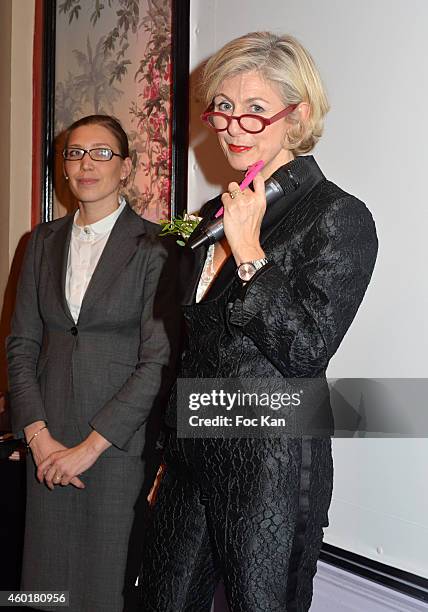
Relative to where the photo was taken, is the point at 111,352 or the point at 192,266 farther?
the point at 111,352

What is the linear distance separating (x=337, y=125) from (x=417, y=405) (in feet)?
2.41

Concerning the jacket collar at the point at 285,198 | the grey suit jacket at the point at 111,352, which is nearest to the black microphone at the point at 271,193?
the jacket collar at the point at 285,198

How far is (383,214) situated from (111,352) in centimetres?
87

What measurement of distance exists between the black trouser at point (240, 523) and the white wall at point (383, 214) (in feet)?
1.31

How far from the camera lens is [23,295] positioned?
253cm

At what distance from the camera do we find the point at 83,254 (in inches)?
96.6

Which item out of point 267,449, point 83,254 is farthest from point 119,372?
point 267,449

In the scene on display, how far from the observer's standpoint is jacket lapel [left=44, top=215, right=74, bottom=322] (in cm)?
240

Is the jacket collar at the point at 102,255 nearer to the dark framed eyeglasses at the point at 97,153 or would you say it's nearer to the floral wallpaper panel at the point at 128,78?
the dark framed eyeglasses at the point at 97,153

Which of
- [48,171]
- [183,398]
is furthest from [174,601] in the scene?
[48,171]

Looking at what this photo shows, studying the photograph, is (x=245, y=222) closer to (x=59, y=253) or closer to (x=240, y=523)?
(x=240, y=523)

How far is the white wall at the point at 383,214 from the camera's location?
1.82 meters

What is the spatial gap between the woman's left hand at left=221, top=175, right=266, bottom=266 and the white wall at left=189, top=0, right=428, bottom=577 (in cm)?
55

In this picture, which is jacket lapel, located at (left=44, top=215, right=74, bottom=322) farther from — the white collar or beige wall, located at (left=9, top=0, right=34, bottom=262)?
beige wall, located at (left=9, top=0, right=34, bottom=262)
